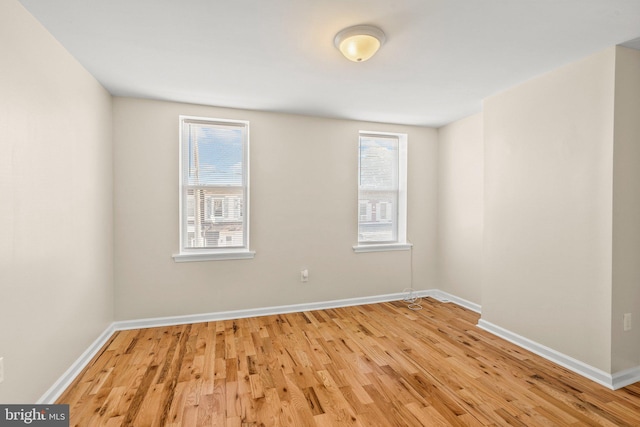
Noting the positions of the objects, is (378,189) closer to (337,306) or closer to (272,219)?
(272,219)

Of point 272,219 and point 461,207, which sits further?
point 461,207

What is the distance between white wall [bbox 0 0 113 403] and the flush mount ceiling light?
5.98ft

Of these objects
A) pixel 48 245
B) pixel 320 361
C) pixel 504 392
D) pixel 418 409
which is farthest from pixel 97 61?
pixel 504 392

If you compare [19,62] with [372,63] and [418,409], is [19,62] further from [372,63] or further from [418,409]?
[418,409]

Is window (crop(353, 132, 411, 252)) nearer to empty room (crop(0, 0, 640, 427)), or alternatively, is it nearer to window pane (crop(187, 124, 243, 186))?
empty room (crop(0, 0, 640, 427))

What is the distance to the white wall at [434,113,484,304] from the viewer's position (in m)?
3.59

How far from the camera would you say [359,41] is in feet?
6.23

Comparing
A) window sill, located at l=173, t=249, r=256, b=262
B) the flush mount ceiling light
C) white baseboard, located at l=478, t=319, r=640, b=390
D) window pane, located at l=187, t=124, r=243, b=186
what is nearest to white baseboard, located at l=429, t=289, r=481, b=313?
white baseboard, located at l=478, t=319, r=640, b=390

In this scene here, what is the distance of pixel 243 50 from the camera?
7.02 feet

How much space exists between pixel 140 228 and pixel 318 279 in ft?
6.83

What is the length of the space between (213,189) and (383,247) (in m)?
2.28

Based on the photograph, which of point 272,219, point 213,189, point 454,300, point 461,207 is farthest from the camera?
point 454,300

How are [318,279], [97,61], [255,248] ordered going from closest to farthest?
[97,61], [255,248], [318,279]

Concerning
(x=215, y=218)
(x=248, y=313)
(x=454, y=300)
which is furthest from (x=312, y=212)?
(x=454, y=300)
